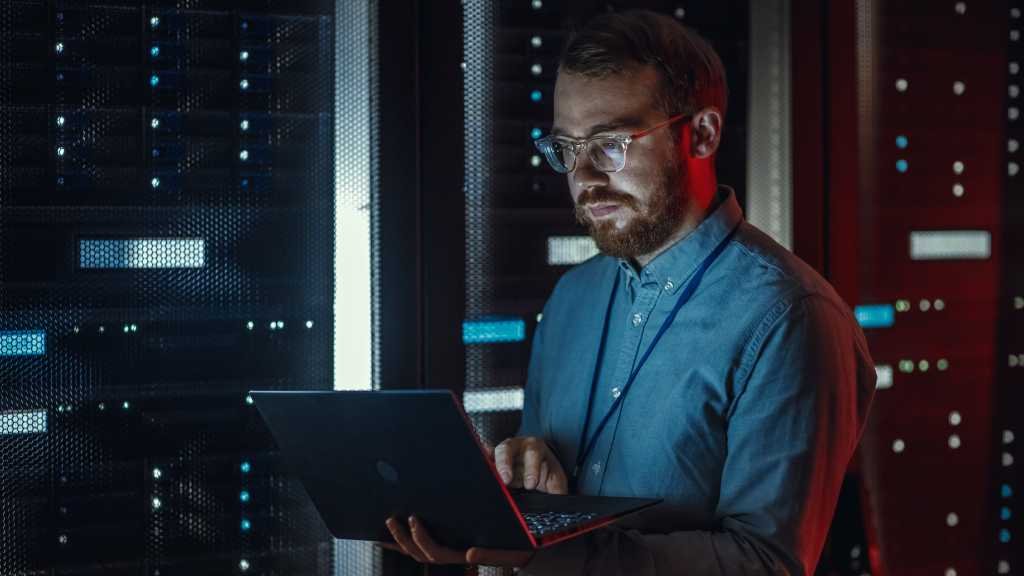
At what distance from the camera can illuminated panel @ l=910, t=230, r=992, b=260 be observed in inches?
84.1

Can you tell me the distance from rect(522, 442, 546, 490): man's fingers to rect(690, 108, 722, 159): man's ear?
0.45 meters

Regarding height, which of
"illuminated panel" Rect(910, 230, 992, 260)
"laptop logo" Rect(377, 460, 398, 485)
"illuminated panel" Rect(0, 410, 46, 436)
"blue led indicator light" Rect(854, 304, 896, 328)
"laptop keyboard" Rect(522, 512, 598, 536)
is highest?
"illuminated panel" Rect(910, 230, 992, 260)

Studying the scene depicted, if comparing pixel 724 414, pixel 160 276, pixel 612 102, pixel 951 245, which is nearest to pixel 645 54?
pixel 612 102

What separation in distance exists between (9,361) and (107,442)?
182 mm

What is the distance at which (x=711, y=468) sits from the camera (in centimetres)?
133

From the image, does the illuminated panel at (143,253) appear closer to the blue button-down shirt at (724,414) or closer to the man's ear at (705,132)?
the blue button-down shirt at (724,414)

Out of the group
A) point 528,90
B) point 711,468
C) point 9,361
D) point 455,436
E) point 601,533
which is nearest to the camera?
point 455,436

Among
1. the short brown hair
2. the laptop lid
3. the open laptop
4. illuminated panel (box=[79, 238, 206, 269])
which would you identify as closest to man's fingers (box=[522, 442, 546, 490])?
the open laptop

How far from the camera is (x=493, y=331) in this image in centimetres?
180

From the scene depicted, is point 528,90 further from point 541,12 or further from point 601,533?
point 601,533

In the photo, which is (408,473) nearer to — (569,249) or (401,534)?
(401,534)

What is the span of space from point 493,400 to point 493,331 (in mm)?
121

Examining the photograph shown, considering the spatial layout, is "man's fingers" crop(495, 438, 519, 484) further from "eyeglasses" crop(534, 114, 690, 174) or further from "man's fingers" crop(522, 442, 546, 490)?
"eyeglasses" crop(534, 114, 690, 174)

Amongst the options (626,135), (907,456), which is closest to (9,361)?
(626,135)
